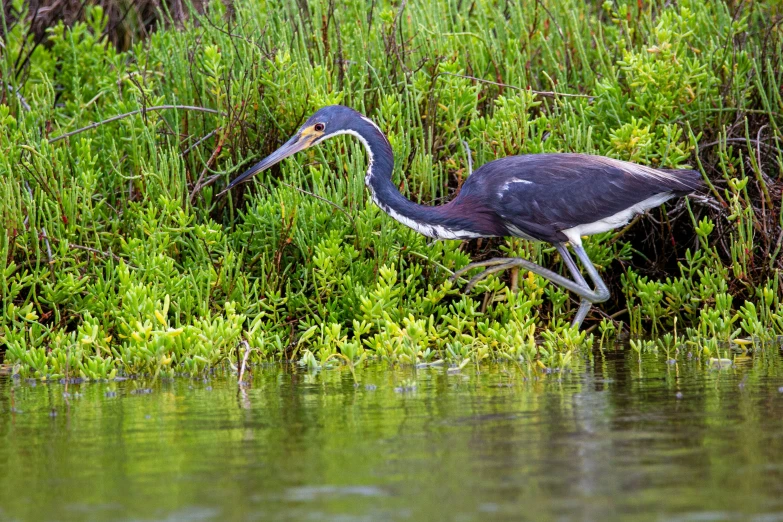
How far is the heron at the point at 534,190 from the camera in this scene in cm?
714

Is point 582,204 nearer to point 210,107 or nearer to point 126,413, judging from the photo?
point 210,107

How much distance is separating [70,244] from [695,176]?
401 centimetres

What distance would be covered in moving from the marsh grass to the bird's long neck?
0.61 ft

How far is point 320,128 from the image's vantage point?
7250mm

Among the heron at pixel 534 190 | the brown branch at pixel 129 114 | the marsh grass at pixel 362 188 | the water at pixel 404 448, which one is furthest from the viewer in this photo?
the brown branch at pixel 129 114

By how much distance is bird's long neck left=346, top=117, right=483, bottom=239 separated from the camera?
701 cm

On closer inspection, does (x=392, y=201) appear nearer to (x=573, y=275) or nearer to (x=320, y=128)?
(x=320, y=128)

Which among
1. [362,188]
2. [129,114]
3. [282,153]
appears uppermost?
[129,114]

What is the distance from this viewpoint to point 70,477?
3.75 meters

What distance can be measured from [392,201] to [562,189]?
111 centimetres

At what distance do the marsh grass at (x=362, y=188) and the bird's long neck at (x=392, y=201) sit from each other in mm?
185

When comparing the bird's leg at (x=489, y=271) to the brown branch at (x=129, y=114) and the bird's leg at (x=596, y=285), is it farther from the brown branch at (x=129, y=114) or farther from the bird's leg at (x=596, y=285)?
the brown branch at (x=129, y=114)

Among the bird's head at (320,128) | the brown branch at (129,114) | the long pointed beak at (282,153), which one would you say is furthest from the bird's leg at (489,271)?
the brown branch at (129,114)

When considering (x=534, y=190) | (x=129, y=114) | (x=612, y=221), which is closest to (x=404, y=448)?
(x=534, y=190)
